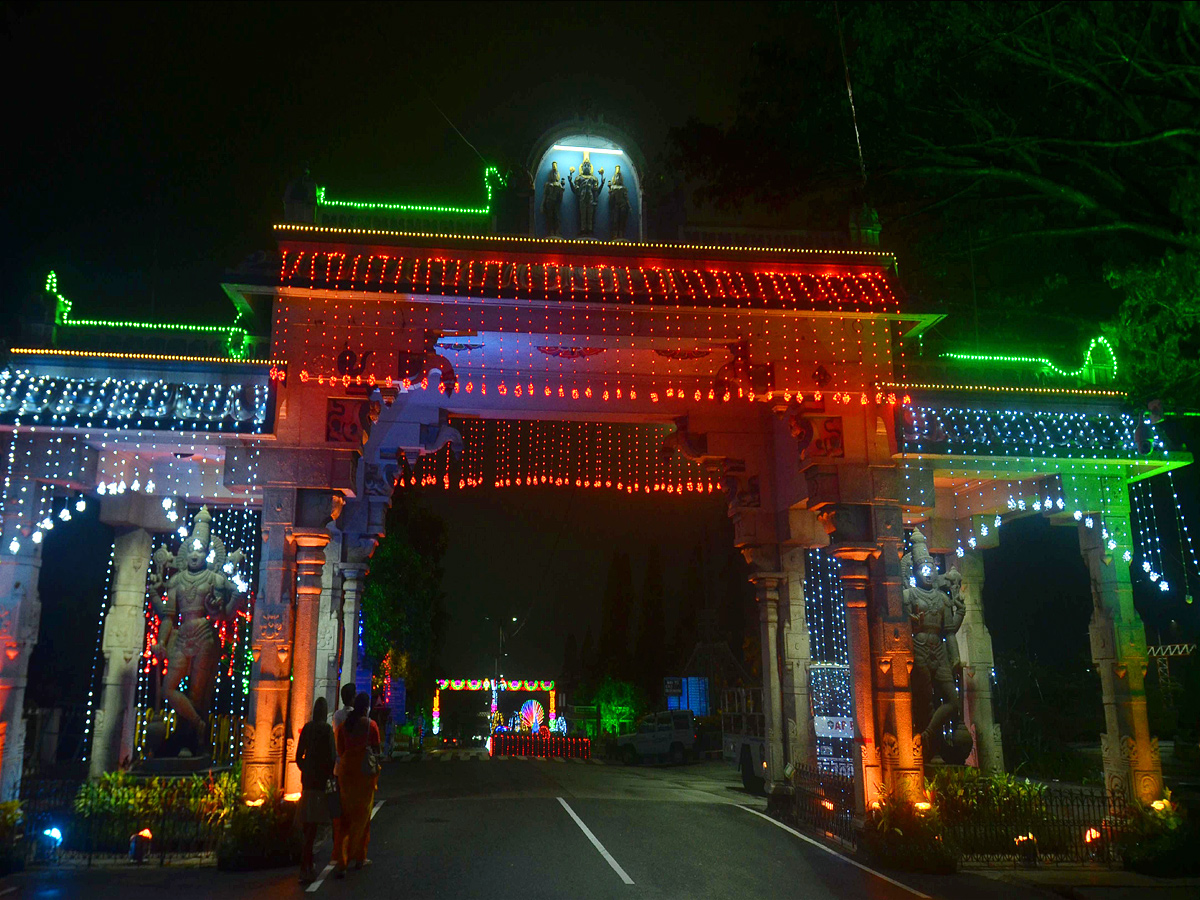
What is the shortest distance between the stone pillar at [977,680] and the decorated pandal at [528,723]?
26759 mm

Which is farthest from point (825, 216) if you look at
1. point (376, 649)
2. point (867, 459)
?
point (376, 649)

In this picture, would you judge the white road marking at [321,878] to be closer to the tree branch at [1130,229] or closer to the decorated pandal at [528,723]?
the tree branch at [1130,229]

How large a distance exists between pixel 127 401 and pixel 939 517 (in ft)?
42.3

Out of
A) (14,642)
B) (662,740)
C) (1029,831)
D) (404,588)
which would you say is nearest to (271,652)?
(14,642)

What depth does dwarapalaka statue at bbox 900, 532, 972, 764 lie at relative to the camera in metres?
13.3

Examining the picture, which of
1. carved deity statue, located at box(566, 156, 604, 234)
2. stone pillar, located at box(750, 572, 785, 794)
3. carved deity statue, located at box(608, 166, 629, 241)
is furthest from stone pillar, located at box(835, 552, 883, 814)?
carved deity statue, located at box(566, 156, 604, 234)

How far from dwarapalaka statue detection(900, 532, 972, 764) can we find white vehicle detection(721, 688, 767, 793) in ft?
16.8

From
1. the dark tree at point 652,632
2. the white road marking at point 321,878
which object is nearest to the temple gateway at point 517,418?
the white road marking at point 321,878

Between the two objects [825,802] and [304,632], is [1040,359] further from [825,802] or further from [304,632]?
[304,632]

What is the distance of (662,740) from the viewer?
113ft

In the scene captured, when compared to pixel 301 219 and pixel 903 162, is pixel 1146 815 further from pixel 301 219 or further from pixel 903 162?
pixel 301 219

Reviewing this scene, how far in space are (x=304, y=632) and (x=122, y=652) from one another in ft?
12.8

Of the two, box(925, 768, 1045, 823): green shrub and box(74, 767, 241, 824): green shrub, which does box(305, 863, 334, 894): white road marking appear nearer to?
box(74, 767, 241, 824): green shrub

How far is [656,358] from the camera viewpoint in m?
14.0
